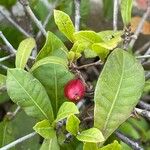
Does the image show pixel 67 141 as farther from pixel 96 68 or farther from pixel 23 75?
pixel 96 68

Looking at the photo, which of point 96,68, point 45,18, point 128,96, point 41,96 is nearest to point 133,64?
point 128,96

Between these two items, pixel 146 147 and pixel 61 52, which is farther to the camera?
pixel 146 147

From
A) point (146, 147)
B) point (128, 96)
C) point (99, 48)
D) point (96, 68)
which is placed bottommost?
point (146, 147)

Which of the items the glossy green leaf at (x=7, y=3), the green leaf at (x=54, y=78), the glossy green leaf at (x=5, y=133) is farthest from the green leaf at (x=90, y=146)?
the glossy green leaf at (x=7, y=3)

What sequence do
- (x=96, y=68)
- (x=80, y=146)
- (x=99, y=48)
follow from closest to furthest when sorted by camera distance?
(x=99, y=48) < (x=80, y=146) < (x=96, y=68)

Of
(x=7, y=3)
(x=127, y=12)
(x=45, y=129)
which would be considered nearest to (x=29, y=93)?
(x=45, y=129)

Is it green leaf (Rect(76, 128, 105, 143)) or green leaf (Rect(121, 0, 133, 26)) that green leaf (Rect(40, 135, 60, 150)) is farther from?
green leaf (Rect(121, 0, 133, 26))
